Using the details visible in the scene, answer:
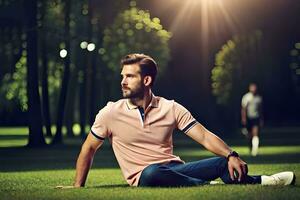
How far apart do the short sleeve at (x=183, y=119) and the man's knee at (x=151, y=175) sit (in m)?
0.56

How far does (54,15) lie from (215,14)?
1160 cm

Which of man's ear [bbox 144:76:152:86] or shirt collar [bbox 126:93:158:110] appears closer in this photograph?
man's ear [bbox 144:76:152:86]

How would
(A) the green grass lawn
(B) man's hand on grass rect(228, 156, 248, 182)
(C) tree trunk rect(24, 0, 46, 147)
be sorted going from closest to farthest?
(B) man's hand on grass rect(228, 156, 248, 182)
(A) the green grass lawn
(C) tree trunk rect(24, 0, 46, 147)

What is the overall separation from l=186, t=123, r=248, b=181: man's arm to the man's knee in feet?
1.95

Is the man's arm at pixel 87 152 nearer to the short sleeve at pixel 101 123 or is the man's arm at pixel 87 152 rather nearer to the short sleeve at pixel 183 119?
the short sleeve at pixel 101 123

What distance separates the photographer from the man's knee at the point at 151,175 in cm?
1311

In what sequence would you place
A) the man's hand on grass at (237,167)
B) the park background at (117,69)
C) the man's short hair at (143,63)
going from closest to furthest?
the man's hand on grass at (237,167) → the man's short hair at (143,63) → the park background at (117,69)

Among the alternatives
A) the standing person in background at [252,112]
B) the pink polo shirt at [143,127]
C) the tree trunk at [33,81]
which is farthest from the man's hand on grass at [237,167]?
the tree trunk at [33,81]

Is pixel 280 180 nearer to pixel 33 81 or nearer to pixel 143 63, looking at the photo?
pixel 143 63

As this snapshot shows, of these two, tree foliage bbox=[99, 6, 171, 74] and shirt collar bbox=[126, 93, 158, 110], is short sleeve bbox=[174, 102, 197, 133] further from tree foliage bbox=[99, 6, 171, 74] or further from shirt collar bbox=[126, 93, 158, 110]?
tree foliage bbox=[99, 6, 171, 74]

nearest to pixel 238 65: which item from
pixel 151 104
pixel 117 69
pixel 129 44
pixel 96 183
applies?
pixel 117 69

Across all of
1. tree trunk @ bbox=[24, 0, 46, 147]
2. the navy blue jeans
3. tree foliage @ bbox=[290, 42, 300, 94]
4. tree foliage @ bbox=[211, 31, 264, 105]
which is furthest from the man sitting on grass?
tree foliage @ bbox=[290, 42, 300, 94]

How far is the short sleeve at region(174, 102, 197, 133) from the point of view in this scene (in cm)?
1305

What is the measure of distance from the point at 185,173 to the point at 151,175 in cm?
52
